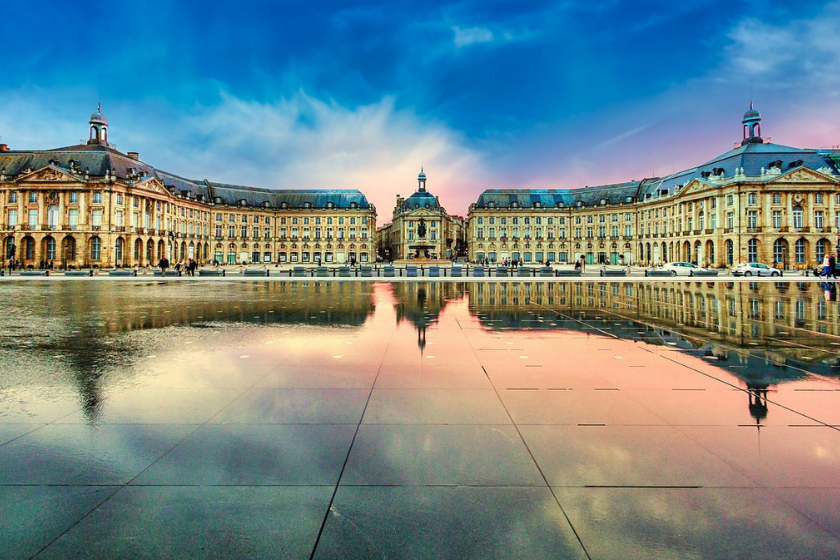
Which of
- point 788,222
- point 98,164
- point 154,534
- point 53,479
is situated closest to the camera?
point 154,534

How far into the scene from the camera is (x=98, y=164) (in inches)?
2830

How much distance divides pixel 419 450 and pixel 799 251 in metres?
83.2

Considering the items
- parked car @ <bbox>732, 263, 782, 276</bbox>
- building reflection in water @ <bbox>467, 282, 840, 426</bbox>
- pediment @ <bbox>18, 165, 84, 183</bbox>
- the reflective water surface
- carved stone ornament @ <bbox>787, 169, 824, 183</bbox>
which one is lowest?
the reflective water surface

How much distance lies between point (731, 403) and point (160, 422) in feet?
23.6

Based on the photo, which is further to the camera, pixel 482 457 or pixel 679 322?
pixel 679 322

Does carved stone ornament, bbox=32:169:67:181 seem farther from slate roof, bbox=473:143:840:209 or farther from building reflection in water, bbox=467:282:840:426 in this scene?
slate roof, bbox=473:143:840:209

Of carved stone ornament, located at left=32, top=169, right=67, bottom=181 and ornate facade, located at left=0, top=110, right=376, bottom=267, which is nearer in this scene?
carved stone ornament, located at left=32, top=169, right=67, bottom=181

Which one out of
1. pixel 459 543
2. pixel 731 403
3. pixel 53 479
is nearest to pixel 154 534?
pixel 53 479

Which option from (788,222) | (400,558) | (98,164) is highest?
(98,164)

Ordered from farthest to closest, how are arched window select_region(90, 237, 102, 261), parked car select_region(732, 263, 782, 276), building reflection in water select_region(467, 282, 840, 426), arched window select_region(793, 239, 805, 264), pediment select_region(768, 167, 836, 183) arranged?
arched window select_region(90, 237, 102, 261), arched window select_region(793, 239, 805, 264), pediment select_region(768, 167, 836, 183), parked car select_region(732, 263, 782, 276), building reflection in water select_region(467, 282, 840, 426)

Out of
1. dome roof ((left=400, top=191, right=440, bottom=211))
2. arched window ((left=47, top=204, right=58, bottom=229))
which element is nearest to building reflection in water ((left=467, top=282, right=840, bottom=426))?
arched window ((left=47, top=204, right=58, bottom=229))

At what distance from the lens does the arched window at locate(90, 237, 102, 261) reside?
7050 centimetres

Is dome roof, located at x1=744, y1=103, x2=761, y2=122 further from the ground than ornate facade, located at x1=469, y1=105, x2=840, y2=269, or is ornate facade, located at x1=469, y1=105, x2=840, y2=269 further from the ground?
dome roof, located at x1=744, y1=103, x2=761, y2=122

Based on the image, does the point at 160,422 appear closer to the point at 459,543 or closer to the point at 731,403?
the point at 459,543
